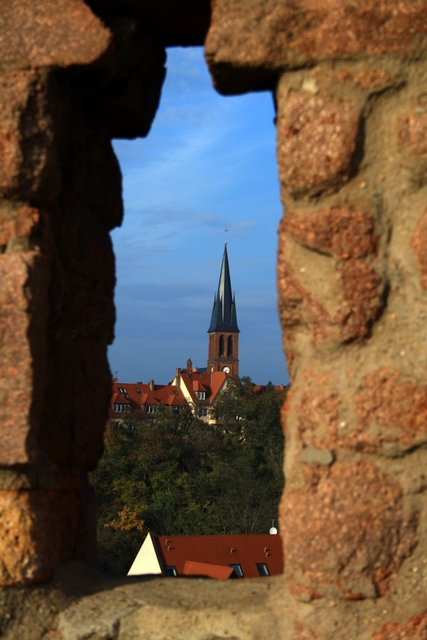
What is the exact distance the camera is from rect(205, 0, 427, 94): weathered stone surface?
171 centimetres

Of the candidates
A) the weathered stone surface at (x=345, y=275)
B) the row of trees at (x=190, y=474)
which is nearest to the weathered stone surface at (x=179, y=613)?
the weathered stone surface at (x=345, y=275)

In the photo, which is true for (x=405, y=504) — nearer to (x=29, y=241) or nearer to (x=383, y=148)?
(x=383, y=148)

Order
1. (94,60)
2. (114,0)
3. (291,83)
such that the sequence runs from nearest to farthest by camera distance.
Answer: (291,83) → (94,60) → (114,0)

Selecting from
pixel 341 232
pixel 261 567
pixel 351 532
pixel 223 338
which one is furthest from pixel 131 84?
pixel 223 338

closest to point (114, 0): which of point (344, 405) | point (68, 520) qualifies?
point (344, 405)

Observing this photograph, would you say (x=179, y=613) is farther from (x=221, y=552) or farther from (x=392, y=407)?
(x=221, y=552)

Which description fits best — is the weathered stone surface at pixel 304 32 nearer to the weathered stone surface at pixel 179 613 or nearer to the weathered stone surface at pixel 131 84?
the weathered stone surface at pixel 131 84

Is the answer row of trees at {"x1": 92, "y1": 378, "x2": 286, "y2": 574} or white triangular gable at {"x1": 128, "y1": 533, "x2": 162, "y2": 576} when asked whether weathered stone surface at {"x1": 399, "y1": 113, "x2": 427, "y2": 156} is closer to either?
white triangular gable at {"x1": 128, "y1": 533, "x2": 162, "y2": 576}

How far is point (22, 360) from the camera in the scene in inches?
72.9

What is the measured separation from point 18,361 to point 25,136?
52cm

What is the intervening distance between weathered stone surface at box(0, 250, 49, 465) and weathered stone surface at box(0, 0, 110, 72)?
1.53 feet

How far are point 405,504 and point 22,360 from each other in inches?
34.9

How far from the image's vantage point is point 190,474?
149ft

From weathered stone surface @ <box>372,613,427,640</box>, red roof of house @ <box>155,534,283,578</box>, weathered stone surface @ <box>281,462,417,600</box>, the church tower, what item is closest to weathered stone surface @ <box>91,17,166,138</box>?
weathered stone surface @ <box>281,462,417,600</box>
